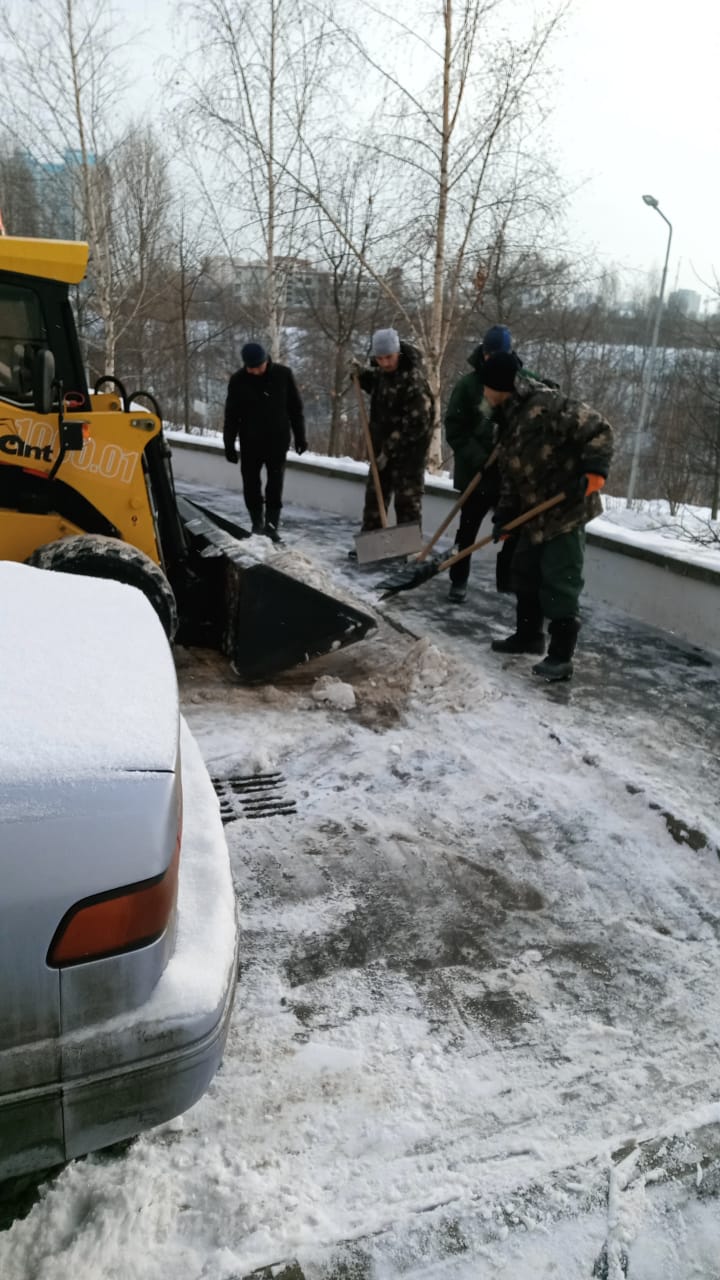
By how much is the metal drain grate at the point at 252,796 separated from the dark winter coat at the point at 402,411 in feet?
13.6

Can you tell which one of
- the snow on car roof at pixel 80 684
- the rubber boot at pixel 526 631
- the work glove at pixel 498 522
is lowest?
the rubber boot at pixel 526 631

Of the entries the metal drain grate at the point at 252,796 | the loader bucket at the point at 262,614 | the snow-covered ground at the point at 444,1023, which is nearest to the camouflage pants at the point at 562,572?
the snow-covered ground at the point at 444,1023

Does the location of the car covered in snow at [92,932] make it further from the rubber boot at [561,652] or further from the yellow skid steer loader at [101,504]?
the rubber boot at [561,652]

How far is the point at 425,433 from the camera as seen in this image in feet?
22.9

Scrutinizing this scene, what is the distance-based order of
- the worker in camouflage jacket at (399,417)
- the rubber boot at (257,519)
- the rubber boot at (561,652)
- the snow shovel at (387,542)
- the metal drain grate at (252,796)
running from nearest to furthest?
the metal drain grate at (252,796)
the rubber boot at (561,652)
the worker in camouflage jacket at (399,417)
the snow shovel at (387,542)
the rubber boot at (257,519)

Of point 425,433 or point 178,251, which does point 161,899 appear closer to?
point 425,433

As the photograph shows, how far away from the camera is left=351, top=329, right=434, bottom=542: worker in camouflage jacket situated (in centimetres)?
679

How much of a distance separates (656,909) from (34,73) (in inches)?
804

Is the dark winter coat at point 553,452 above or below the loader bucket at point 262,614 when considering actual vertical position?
above

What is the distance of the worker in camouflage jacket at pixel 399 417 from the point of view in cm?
679

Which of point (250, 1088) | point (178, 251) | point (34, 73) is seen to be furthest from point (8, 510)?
point (178, 251)

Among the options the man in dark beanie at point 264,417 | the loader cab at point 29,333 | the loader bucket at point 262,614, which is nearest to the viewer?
the loader cab at point 29,333

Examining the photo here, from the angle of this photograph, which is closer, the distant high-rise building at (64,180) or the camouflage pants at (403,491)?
the camouflage pants at (403,491)

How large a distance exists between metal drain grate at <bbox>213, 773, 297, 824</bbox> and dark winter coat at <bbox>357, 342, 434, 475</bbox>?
13.6 feet
